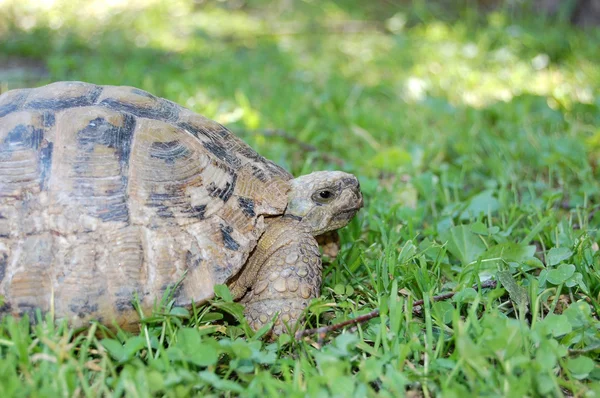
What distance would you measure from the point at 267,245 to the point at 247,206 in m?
0.21

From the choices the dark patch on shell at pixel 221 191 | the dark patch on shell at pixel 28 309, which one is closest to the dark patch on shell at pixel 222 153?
the dark patch on shell at pixel 221 191

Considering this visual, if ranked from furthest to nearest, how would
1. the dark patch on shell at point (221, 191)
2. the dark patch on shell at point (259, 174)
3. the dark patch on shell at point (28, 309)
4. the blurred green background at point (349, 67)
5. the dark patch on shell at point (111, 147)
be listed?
the blurred green background at point (349, 67)
the dark patch on shell at point (259, 174)
the dark patch on shell at point (221, 191)
the dark patch on shell at point (111, 147)
the dark patch on shell at point (28, 309)

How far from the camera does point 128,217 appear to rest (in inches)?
87.0

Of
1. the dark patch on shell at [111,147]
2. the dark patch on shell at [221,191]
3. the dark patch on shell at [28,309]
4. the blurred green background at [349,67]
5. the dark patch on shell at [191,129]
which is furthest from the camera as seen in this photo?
the blurred green background at [349,67]

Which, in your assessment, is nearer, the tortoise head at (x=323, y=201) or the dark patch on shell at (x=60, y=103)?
the dark patch on shell at (x=60, y=103)

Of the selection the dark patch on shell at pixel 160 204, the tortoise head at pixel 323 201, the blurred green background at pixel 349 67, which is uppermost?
the dark patch on shell at pixel 160 204

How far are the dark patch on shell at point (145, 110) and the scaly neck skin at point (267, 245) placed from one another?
64 centimetres

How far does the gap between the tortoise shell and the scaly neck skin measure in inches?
4.5

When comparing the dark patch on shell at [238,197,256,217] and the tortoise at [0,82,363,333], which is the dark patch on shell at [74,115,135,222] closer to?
the tortoise at [0,82,363,333]

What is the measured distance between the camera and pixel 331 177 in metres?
2.76

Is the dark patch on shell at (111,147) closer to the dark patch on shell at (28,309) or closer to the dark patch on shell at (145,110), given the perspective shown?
the dark patch on shell at (145,110)

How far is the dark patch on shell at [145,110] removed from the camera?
8.08 feet

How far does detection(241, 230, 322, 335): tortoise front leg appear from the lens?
2322mm

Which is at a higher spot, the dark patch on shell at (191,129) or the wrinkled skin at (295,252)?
the dark patch on shell at (191,129)
